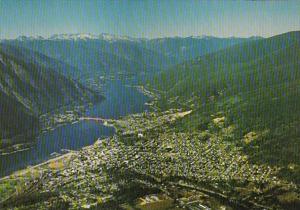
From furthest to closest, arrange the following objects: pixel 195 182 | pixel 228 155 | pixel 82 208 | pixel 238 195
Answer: pixel 228 155 → pixel 195 182 → pixel 238 195 → pixel 82 208

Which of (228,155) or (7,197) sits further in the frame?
(228,155)

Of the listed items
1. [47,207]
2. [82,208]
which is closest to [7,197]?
[47,207]

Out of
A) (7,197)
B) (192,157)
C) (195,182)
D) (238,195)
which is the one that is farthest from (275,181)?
(7,197)

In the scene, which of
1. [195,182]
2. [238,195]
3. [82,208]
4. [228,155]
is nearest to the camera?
[82,208]

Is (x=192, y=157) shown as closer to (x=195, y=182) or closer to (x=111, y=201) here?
(x=195, y=182)

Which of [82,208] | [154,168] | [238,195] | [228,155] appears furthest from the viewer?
[228,155]

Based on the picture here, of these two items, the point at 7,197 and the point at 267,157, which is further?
the point at 267,157

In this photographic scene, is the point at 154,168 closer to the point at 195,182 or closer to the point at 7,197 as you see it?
the point at 195,182

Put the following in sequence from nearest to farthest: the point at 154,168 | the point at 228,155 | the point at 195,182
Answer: the point at 195,182 → the point at 154,168 → the point at 228,155
